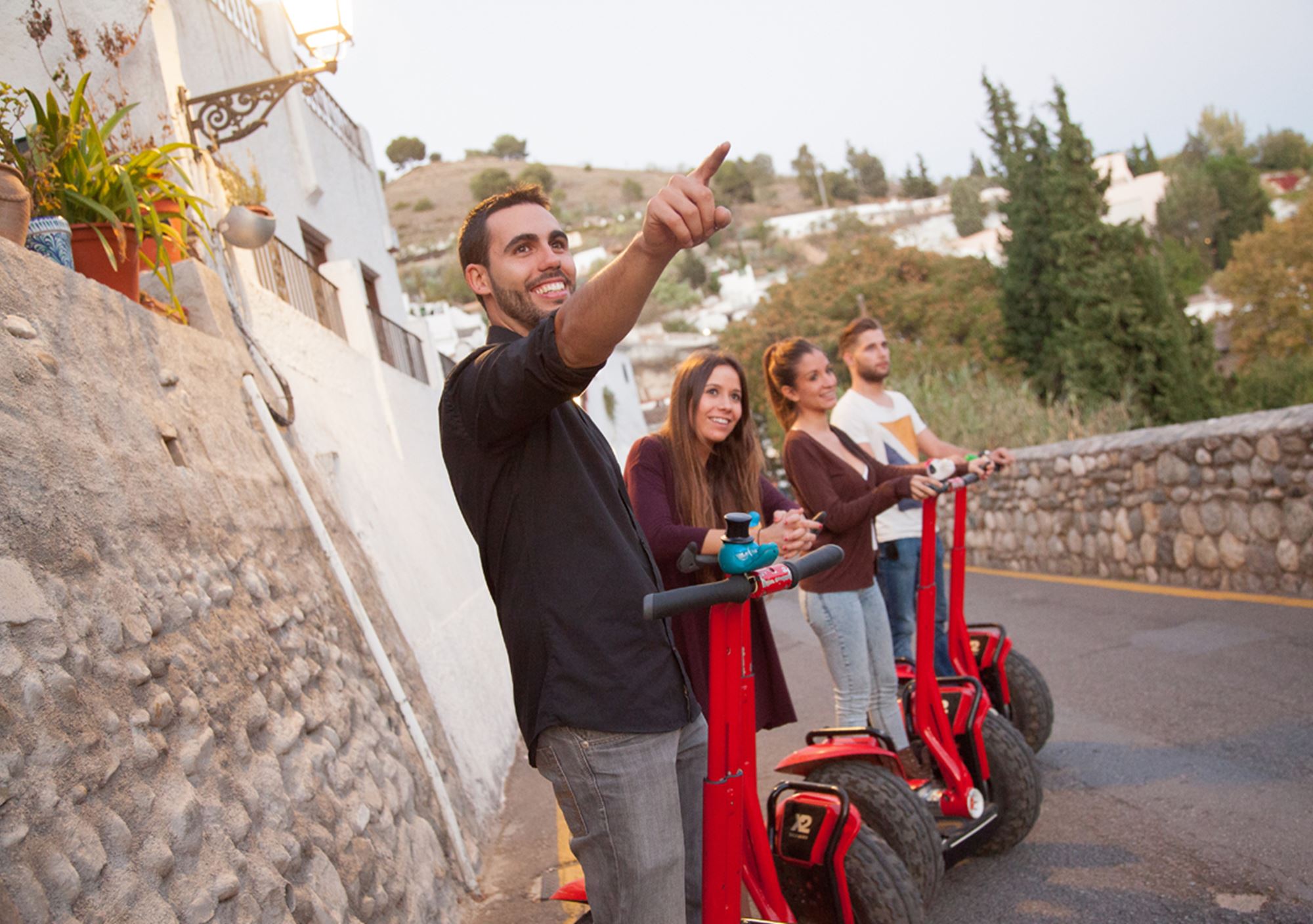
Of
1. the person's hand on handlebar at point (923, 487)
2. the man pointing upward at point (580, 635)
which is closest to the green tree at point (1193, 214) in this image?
the person's hand on handlebar at point (923, 487)

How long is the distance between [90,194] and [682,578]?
2830 millimetres

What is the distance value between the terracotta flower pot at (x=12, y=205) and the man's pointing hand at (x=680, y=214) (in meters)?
2.59

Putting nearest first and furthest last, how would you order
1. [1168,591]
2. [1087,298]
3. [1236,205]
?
[1168,591] → [1087,298] → [1236,205]

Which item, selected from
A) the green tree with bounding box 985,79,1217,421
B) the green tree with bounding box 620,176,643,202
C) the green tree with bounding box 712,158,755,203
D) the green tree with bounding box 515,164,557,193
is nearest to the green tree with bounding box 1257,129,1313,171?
the green tree with bounding box 712,158,755,203

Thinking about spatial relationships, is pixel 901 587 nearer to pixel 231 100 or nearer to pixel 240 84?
pixel 231 100

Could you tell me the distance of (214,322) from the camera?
495 centimetres

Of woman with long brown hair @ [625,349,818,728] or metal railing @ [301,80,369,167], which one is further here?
metal railing @ [301,80,369,167]

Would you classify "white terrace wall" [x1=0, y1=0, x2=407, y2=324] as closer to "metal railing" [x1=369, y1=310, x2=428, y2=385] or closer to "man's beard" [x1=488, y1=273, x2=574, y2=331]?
"metal railing" [x1=369, y1=310, x2=428, y2=385]

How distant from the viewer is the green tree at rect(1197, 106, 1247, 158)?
109125 millimetres

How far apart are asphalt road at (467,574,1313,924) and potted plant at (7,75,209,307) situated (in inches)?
114

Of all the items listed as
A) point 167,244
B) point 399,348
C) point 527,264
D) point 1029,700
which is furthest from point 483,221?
point 399,348

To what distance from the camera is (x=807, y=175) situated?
436ft

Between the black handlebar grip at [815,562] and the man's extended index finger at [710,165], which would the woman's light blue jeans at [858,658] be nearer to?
the black handlebar grip at [815,562]

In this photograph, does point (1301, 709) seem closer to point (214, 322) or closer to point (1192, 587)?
point (1192, 587)
